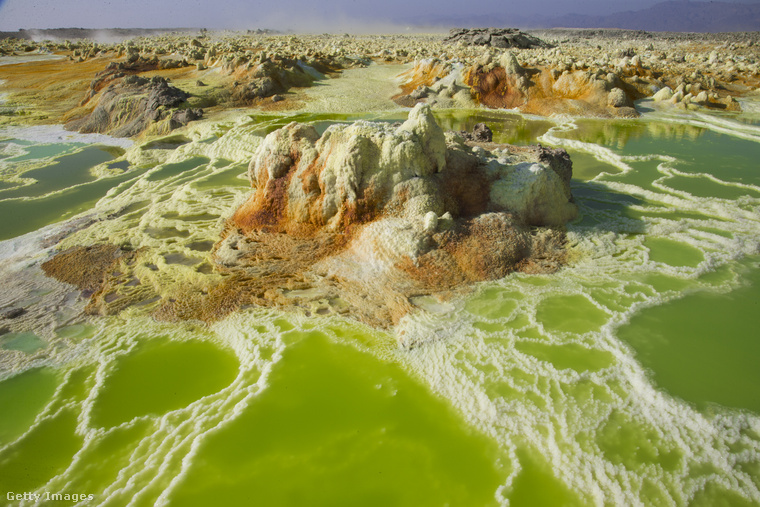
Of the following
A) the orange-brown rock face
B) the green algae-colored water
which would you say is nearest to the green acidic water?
the green algae-colored water

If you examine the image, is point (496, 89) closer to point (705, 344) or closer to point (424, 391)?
point (705, 344)

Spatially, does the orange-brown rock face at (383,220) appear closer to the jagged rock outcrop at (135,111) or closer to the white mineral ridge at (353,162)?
the white mineral ridge at (353,162)

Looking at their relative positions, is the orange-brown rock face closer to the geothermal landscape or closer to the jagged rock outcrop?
the geothermal landscape

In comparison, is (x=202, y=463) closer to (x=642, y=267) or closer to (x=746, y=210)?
(x=642, y=267)

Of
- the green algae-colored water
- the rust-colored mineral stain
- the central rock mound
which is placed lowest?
the green algae-colored water

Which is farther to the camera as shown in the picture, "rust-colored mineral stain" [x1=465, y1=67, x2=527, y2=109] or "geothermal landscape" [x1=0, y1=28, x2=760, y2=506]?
"rust-colored mineral stain" [x1=465, y1=67, x2=527, y2=109]

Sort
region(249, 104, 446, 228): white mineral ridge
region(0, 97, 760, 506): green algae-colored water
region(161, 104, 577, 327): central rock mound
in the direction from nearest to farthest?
1. region(0, 97, 760, 506): green algae-colored water
2. region(161, 104, 577, 327): central rock mound
3. region(249, 104, 446, 228): white mineral ridge
